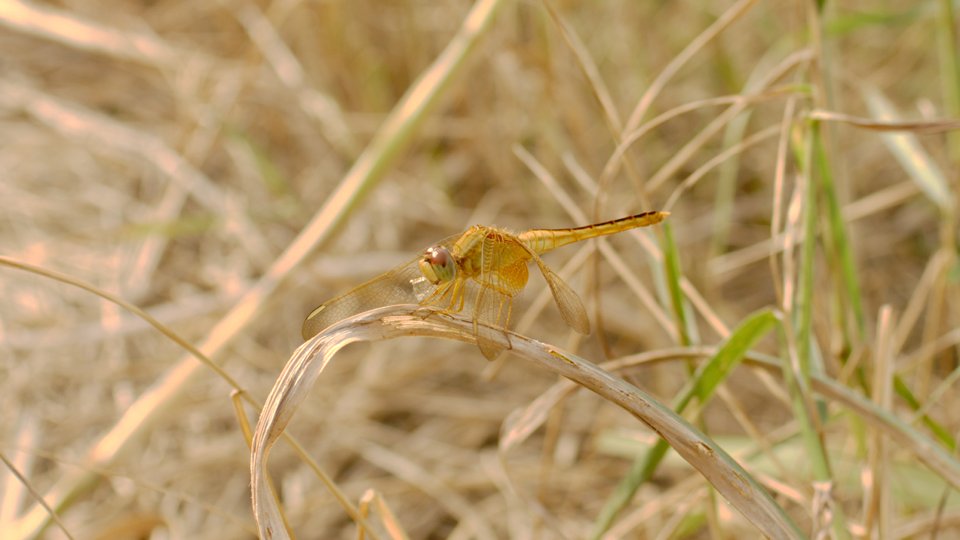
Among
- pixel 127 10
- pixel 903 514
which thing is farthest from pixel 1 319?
pixel 903 514

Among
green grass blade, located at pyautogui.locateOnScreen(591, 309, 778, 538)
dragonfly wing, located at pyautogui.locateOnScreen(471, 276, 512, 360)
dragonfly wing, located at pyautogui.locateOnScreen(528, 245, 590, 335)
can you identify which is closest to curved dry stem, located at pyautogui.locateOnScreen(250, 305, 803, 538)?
dragonfly wing, located at pyautogui.locateOnScreen(471, 276, 512, 360)

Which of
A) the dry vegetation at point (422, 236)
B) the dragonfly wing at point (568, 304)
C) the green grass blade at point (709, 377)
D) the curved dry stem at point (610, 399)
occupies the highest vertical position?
the dry vegetation at point (422, 236)

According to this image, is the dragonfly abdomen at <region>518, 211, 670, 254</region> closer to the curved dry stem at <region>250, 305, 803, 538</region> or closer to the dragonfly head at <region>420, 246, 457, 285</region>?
the dragonfly head at <region>420, 246, 457, 285</region>

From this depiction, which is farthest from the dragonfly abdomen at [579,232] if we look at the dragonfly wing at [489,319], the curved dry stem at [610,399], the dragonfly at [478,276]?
the curved dry stem at [610,399]

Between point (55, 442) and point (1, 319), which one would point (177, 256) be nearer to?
point (1, 319)

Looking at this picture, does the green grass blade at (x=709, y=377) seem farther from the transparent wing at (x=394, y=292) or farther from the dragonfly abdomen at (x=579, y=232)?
the transparent wing at (x=394, y=292)

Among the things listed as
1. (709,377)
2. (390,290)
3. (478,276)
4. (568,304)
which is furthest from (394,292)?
(709,377)

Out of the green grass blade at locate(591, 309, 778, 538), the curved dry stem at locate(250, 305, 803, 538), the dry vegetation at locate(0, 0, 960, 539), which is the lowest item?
the curved dry stem at locate(250, 305, 803, 538)

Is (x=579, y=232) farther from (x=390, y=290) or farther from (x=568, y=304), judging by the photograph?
(x=390, y=290)
